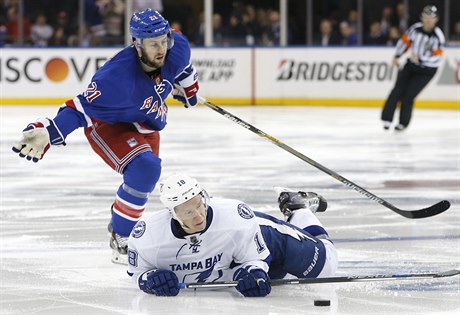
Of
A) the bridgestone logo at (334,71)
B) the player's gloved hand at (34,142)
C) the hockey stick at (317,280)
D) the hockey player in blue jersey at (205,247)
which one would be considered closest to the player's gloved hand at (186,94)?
the player's gloved hand at (34,142)

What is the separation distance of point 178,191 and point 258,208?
2666mm

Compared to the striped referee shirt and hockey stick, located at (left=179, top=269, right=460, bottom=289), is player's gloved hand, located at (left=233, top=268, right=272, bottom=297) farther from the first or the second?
the striped referee shirt

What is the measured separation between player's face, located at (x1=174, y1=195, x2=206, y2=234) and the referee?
8.05 meters

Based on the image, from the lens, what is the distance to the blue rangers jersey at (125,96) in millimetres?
4547

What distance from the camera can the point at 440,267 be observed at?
4.63 metres

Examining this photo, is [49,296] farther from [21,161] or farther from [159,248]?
[21,161]

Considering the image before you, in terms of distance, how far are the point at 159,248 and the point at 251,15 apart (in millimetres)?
12316

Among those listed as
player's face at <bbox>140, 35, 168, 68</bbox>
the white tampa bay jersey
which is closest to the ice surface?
the white tampa bay jersey

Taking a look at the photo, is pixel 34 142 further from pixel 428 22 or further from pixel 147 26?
pixel 428 22

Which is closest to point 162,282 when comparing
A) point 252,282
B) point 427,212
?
point 252,282

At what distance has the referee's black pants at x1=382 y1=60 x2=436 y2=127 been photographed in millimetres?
11664

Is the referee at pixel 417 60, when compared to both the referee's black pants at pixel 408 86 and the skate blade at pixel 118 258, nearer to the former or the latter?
the referee's black pants at pixel 408 86

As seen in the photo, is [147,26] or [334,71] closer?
[147,26]

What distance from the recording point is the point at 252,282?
3.88 metres
